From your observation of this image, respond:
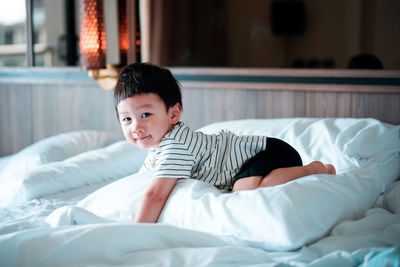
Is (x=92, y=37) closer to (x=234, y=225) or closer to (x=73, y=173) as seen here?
(x=73, y=173)

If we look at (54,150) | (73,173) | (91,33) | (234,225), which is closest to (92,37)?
(91,33)

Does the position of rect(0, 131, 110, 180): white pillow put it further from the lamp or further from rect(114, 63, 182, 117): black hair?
rect(114, 63, 182, 117): black hair

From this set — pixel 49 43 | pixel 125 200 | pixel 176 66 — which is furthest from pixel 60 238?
pixel 49 43

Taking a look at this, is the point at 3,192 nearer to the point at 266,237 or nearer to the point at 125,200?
the point at 125,200

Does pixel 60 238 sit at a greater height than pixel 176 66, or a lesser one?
lesser

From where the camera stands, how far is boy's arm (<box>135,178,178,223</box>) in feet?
3.99

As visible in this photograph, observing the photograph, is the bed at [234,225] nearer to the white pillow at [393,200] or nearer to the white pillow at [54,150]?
the white pillow at [393,200]

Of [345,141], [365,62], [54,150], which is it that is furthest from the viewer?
[54,150]

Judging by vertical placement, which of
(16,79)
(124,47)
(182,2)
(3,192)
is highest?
(182,2)

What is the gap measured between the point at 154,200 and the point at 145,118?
0.26 m

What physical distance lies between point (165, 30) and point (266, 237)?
1.70 m

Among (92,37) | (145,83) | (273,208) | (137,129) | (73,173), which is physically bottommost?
(73,173)

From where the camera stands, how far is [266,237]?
1.03 m

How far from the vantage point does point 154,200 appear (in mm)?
1231
